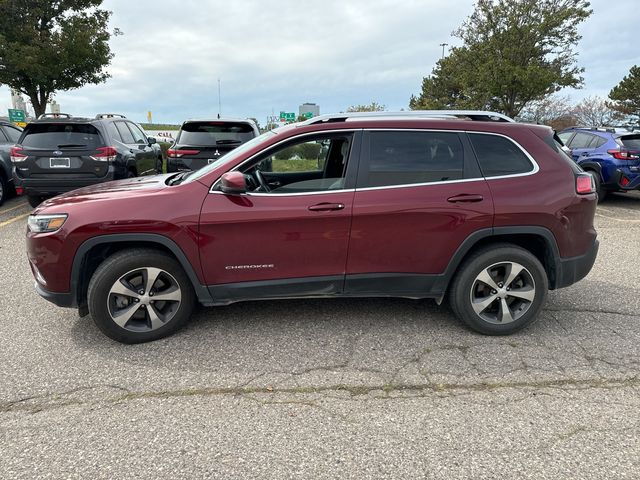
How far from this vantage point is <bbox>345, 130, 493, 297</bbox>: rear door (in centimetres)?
339

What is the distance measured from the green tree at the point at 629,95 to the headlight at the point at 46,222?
118 ft

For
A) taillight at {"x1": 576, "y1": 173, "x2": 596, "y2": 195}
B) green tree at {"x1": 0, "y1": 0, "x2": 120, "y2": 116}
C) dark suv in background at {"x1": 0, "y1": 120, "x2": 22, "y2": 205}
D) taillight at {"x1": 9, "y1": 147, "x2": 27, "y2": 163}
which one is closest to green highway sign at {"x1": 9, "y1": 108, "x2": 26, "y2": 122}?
green tree at {"x1": 0, "y1": 0, "x2": 120, "y2": 116}

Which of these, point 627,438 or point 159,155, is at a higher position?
point 159,155

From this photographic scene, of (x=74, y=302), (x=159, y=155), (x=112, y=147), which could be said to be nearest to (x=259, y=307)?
(x=74, y=302)

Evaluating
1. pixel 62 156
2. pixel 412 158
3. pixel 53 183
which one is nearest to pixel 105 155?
pixel 62 156

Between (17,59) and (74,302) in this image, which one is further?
(17,59)

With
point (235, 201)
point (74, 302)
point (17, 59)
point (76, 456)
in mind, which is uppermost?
point (17, 59)

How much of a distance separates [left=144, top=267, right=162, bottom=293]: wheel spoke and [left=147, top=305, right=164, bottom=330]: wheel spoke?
0.46 feet

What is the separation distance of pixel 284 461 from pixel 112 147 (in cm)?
671

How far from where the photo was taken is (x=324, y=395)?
282cm

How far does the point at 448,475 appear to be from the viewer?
7.14 ft

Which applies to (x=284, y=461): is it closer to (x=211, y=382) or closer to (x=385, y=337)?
(x=211, y=382)

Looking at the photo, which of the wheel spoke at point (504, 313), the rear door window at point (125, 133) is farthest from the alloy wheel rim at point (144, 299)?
the rear door window at point (125, 133)

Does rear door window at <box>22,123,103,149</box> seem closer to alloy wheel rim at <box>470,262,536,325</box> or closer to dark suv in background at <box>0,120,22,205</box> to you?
dark suv in background at <box>0,120,22,205</box>
